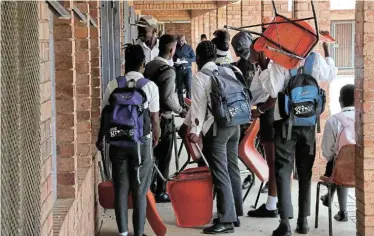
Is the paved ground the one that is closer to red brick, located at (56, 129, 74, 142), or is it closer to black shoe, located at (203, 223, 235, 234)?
black shoe, located at (203, 223, 235, 234)

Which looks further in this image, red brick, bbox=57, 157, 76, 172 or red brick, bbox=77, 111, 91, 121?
red brick, bbox=77, 111, 91, 121

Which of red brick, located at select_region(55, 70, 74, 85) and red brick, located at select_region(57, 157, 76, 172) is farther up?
red brick, located at select_region(55, 70, 74, 85)

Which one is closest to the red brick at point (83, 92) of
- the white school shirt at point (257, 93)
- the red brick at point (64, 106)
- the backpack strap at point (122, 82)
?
the backpack strap at point (122, 82)

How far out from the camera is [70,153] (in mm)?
4066

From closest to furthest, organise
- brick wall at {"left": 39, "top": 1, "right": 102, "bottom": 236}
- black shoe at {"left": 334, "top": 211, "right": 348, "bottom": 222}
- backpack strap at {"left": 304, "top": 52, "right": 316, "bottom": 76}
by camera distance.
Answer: brick wall at {"left": 39, "top": 1, "right": 102, "bottom": 236}, backpack strap at {"left": 304, "top": 52, "right": 316, "bottom": 76}, black shoe at {"left": 334, "top": 211, "right": 348, "bottom": 222}

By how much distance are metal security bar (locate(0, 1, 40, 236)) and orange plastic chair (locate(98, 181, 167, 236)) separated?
316cm

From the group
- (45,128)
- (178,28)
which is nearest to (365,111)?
(45,128)

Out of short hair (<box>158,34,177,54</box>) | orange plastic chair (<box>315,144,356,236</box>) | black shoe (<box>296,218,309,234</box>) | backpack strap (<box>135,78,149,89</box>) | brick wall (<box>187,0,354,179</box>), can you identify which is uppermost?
brick wall (<box>187,0,354,179</box>)

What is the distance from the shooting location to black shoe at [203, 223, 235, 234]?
596 cm

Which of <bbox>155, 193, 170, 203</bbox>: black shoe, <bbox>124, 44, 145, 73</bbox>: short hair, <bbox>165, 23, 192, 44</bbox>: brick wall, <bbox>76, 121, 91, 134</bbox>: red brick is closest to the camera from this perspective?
<bbox>76, 121, 91, 134</bbox>: red brick

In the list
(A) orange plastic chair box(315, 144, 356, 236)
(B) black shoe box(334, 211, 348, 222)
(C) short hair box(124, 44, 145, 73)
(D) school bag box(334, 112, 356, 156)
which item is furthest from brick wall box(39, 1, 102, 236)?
(B) black shoe box(334, 211, 348, 222)

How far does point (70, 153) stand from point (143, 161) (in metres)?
1.14

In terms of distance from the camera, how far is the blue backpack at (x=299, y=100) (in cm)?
543

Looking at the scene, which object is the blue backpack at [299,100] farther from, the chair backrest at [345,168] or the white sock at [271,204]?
the white sock at [271,204]
